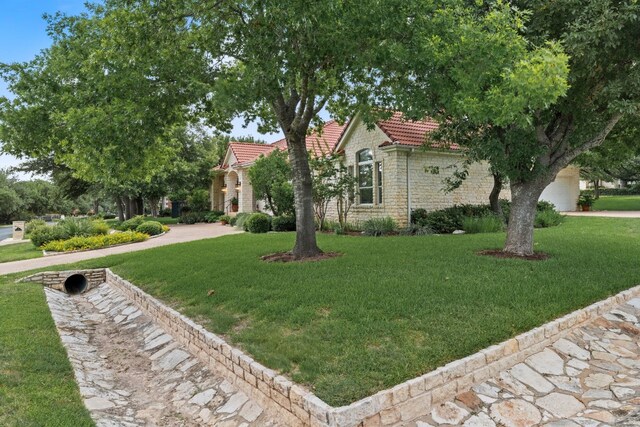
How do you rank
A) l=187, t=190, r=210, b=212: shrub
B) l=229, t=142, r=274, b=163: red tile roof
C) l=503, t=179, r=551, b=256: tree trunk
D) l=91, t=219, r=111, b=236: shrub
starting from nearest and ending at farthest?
l=503, t=179, r=551, b=256: tree trunk → l=91, t=219, r=111, b=236: shrub → l=229, t=142, r=274, b=163: red tile roof → l=187, t=190, r=210, b=212: shrub

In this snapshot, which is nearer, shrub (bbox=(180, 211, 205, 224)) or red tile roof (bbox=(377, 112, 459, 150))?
red tile roof (bbox=(377, 112, 459, 150))

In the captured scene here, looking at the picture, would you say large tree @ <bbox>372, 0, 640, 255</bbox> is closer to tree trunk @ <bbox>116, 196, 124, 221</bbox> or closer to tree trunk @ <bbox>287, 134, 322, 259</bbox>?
tree trunk @ <bbox>287, 134, 322, 259</bbox>

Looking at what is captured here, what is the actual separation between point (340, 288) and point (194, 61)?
5519 millimetres

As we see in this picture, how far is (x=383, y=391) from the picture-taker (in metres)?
3.87

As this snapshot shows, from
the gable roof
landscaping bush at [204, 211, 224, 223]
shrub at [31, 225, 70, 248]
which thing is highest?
the gable roof

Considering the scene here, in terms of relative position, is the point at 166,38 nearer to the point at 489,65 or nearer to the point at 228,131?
the point at 228,131

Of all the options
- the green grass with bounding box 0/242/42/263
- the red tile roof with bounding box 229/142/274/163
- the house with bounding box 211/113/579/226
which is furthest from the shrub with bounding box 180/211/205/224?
the house with bounding box 211/113/579/226

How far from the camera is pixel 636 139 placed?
1067 centimetres

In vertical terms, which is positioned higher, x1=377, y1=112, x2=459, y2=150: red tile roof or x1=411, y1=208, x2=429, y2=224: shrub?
x1=377, y1=112, x2=459, y2=150: red tile roof

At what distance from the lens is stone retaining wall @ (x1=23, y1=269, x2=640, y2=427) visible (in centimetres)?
372

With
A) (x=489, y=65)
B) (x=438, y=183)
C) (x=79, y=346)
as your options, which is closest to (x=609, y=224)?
(x=438, y=183)

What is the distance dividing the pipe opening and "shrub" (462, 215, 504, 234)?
12200 mm

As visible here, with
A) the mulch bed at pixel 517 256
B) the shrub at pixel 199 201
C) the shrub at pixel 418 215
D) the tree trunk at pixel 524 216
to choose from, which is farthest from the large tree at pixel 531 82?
the shrub at pixel 199 201

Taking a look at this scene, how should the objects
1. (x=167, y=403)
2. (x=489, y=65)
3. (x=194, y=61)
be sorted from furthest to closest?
(x=194, y=61), (x=489, y=65), (x=167, y=403)
